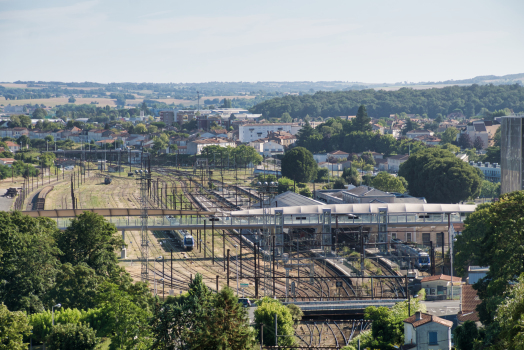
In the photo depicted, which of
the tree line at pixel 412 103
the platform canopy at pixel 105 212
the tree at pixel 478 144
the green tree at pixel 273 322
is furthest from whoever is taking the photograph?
the tree line at pixel 412 103

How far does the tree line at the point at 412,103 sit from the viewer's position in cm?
13200

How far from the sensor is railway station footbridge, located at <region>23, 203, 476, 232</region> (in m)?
27.4

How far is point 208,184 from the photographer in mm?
47906

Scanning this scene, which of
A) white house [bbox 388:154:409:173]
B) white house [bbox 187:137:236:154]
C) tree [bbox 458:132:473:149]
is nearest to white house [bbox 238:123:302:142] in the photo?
white house [bbox 187:137:236:154]

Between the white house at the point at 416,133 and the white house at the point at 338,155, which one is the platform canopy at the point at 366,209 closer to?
the white house at the point at 338,155

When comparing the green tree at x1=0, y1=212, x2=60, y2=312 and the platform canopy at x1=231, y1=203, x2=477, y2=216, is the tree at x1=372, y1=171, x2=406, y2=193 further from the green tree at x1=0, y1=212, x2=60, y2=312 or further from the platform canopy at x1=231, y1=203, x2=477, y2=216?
the green tree at x1=0, y1=212, x2=60, y2=312

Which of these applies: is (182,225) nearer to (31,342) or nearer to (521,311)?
(31,342)

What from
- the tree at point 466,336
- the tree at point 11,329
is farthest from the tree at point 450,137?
the tree at point 11,329

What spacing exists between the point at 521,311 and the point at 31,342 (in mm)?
10914

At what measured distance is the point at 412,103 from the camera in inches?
5502

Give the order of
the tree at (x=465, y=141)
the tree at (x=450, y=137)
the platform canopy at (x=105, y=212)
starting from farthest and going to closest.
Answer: the tree at (x=450, y=137)
the tree at (x=465, y=141)
the platform canopy at (x=105, y=212)

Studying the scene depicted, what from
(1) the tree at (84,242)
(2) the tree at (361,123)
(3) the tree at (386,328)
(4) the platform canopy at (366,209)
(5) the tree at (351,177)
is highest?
(2) the tree at (361,123)

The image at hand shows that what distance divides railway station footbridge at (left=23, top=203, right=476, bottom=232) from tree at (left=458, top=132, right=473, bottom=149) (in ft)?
144

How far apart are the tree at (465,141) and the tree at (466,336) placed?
59144 mm
